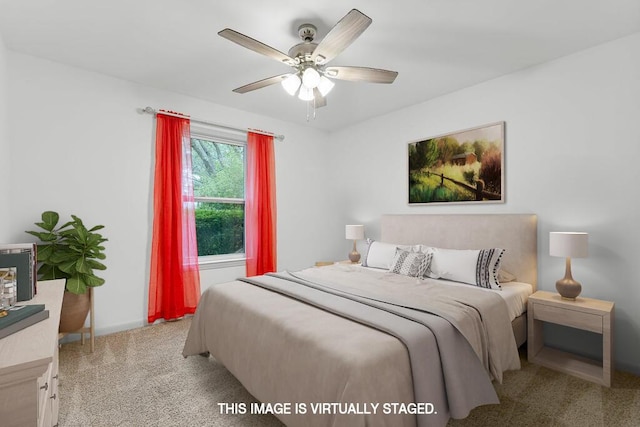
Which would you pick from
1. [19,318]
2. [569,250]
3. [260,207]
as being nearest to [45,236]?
[19,318]

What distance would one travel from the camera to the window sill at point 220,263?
3.86 meters

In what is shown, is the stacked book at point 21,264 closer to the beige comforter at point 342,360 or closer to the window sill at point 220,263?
the beige comforter at point 342,360

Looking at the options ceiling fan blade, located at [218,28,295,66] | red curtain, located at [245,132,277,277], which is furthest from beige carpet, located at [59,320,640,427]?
ceiling fan blade, located at [218,28,295,66]

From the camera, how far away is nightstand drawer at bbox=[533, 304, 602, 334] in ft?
7.38

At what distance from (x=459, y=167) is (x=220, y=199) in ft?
9.98

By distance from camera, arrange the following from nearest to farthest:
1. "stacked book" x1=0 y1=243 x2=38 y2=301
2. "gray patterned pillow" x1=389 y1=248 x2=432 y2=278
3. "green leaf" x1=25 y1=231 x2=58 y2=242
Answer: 1. "stacked book" x1=0 y1=243 x2=38 y2=301
2. "green leaf" x1=25 y1=231 x2=58 y2=242
3. "gray patterned pillow" x1=389 y1=248 x2=432 y2=278

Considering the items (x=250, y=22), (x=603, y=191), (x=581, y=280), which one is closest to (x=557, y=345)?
(x=581, y=280)

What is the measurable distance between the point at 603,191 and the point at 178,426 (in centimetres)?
362

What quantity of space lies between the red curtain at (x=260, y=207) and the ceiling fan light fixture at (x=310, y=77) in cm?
218

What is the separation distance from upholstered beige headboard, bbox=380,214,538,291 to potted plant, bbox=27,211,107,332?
333 centimetres

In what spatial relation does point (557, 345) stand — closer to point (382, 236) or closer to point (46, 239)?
point (382, 236)

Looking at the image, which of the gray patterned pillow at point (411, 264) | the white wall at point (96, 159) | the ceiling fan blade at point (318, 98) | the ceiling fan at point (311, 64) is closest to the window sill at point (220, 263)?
the white wall at point (96, 159)

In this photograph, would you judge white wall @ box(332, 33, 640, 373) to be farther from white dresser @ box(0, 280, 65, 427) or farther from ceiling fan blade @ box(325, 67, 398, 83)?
white dresser @ box(0, 280, 65, 427)

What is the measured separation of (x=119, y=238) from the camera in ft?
10.5
